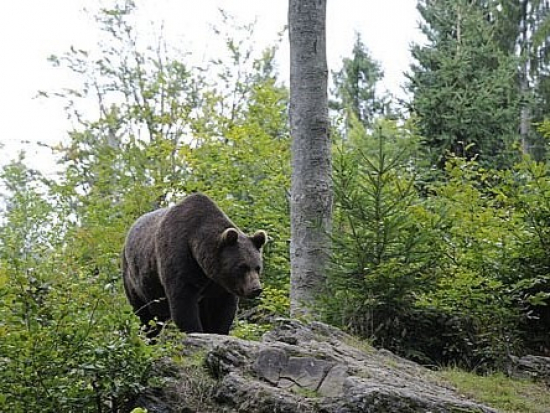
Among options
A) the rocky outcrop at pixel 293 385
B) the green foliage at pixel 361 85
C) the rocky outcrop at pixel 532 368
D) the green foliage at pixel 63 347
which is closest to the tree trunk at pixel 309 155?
the rocky outcrop at pixel 532 368

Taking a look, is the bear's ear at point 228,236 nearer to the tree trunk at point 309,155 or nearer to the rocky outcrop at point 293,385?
the tree trunk at point 309,155

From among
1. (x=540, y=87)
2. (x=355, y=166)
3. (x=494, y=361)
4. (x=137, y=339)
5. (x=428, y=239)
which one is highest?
(x=540, y=87)

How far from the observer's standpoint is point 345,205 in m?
7.62

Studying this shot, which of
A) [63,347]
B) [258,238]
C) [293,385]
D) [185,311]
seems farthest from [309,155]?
[63,347]

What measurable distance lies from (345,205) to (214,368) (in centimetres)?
290

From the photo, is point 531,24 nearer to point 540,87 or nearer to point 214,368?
point 540,87

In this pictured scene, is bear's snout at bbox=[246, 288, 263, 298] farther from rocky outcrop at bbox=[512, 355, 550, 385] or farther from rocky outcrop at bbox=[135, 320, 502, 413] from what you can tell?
rocky outcrop at bbox=[512, 355, 550, 385]

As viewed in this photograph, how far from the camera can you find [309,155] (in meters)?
8.80

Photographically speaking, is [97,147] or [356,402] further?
[97,147]

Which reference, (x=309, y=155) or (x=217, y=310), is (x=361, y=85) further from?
(x=217, y=310)

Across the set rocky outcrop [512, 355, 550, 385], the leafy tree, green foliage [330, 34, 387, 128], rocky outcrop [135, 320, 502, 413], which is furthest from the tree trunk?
green foliage [330, 34, 387, 128]

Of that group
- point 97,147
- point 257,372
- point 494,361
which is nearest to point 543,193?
point 494,361

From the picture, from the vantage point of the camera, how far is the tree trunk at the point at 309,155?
855 centimetres

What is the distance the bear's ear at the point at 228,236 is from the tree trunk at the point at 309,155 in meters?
1.24
